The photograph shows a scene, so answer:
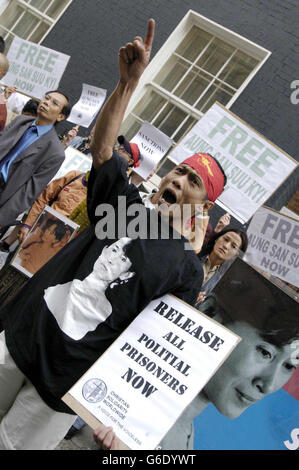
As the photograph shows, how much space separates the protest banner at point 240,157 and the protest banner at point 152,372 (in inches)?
69.1

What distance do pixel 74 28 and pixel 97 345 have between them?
745cm

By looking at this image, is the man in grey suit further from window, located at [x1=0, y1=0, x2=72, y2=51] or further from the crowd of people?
window, located at [x1=0, y1=0, x2=72, y2=51]

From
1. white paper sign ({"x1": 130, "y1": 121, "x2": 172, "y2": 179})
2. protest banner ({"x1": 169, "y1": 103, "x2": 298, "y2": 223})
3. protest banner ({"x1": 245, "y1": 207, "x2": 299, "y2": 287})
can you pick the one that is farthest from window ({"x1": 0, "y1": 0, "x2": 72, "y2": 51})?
protest banner ({"x1": 245, "y1": 207, "x2": 299, "y2": 287})

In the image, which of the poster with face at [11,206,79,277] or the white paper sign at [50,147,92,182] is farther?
the white paper sign at [50,147,92,182]

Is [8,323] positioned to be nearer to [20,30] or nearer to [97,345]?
[97,345]

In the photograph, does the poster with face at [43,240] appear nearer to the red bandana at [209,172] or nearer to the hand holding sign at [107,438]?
the red bandana at [209,172]

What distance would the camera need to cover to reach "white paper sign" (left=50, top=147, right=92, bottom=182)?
186 inches

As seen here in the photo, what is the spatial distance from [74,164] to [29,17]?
594 centimetres

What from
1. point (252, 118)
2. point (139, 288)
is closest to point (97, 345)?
point (139, 288)

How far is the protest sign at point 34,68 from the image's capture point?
6.05 metres

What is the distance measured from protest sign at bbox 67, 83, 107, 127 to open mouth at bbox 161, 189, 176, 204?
403cm

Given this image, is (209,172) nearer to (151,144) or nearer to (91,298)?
(91,298)

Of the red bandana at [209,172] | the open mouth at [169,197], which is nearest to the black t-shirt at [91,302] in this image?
the open mouth at [169,197]

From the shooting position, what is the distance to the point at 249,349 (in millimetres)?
2699
